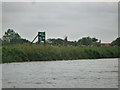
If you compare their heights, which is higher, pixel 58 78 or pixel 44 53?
pixel 44 53

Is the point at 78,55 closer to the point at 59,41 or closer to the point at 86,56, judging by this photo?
the point at 86,56

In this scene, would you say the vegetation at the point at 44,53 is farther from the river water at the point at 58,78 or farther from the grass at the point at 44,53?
the river water at the point at 58,78

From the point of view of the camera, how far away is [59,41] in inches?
1443

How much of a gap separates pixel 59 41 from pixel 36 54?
51.5 ft

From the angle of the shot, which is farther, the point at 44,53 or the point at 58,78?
the point at 44,53

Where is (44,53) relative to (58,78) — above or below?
above

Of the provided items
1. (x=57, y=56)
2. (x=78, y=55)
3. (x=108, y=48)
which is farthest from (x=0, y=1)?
(x=108, y=48)

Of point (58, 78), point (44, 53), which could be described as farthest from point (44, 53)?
point (58, 78)

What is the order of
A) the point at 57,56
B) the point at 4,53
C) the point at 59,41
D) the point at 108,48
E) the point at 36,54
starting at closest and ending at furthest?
the point at 4,53, the point at 36,54, the point at 57,56, the point at 108,48, the point at 59,41

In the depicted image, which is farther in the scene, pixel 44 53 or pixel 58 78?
pixel 44 53

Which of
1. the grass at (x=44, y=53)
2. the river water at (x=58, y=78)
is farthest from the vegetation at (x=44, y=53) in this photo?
the river water at (x=58, y=78)

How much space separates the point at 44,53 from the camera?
70.7 feet

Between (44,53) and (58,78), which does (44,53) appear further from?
(58,78)

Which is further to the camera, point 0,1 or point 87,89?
point 0,1
